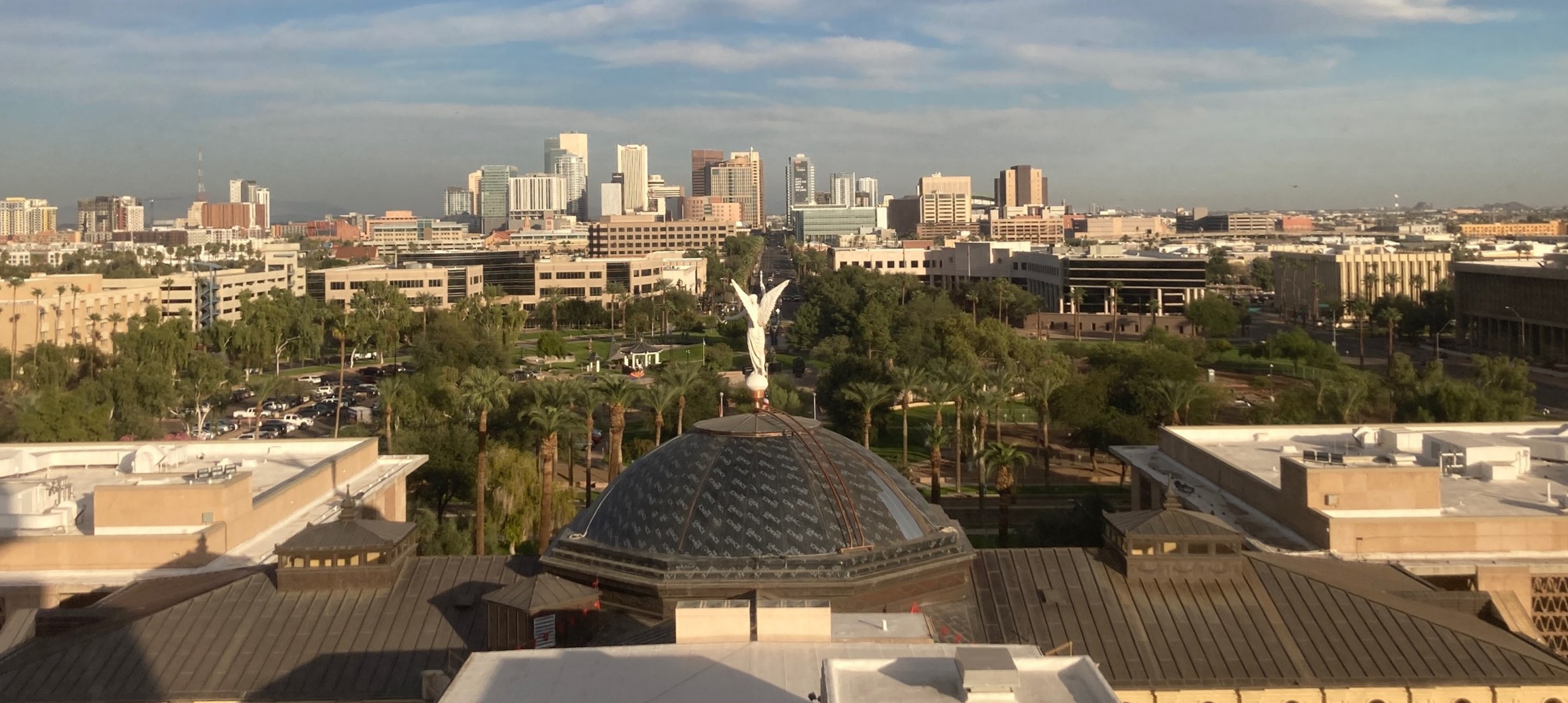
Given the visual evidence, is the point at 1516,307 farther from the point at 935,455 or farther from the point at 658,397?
the point at 658,397

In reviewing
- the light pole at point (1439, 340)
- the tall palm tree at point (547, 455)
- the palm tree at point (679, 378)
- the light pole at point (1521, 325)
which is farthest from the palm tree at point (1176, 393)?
the light pole at point (1439, 340)

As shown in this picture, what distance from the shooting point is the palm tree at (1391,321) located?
103125mm

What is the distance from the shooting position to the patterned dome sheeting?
75.3 feet

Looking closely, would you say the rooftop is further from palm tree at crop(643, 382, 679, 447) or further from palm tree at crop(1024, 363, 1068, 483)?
palm tree at crop(1024, 363, 1068, 483)

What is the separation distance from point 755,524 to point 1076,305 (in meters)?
136

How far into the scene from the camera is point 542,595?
22141mm

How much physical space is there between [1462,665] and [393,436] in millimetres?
47847

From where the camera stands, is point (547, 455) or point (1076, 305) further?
point (1076, 305)

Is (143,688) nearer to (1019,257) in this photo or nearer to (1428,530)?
(1428,530)

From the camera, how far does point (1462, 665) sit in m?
21.8

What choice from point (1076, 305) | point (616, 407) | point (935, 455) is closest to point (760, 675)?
point (616, 407)

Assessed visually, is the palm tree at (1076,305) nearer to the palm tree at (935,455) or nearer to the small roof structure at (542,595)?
the palm tree at (935,455)

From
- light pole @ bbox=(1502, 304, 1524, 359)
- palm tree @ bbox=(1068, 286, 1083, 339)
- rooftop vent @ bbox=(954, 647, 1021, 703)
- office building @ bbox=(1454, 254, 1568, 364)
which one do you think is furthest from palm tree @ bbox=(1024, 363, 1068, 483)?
palm tree @ bbox=(1068, 286, 1083, 339)

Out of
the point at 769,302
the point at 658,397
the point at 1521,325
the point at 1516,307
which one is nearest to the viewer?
the point at 769,302
